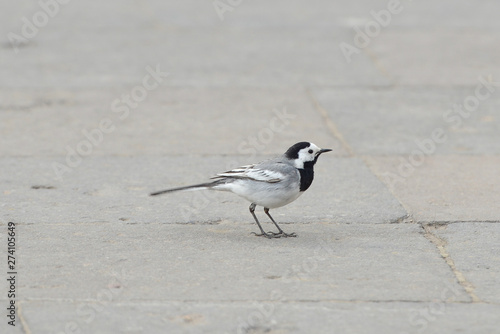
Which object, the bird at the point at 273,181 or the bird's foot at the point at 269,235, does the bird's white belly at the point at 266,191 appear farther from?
the bird's foot at the point at 269,235

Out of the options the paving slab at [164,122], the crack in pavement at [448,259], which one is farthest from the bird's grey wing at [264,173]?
the paving slab at [164,122]

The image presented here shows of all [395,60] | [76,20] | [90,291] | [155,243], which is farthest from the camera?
[76,20]

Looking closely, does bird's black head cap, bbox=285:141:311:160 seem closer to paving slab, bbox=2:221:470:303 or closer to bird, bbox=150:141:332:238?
bird, bbox=150:141:332:238

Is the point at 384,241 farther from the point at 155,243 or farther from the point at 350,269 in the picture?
the point at 155,243

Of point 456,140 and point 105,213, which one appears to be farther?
point 456,140

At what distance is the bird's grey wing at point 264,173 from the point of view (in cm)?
676

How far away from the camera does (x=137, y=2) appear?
18.4 meters

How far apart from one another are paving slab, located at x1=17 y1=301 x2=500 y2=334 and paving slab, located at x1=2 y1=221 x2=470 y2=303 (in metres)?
0.14

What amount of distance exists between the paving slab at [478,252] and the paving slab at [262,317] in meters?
0.36

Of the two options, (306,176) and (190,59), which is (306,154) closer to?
(306,176)

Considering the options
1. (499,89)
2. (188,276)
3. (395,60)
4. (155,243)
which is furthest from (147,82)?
(188,276)

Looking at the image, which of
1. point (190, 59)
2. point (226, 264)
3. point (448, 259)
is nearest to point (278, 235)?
point (226, 264)

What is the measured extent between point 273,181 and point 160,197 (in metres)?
1.47

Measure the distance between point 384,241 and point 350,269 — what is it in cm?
74
